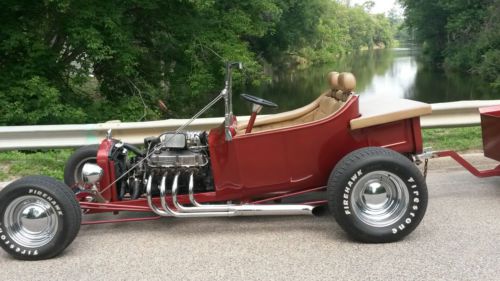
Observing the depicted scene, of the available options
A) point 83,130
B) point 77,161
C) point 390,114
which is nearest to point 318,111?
point 390,114

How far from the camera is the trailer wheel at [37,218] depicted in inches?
146

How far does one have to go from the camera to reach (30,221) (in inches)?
149

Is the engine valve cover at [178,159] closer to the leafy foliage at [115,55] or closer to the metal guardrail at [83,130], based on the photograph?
the metal guardrail at [83,130]

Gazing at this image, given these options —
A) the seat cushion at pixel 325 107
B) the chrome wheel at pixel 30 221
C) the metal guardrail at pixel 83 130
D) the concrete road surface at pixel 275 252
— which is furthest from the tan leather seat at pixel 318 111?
the chrome wheel at pixel 30 221

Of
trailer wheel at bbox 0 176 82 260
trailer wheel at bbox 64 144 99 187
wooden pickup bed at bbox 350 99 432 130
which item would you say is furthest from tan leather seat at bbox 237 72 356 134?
trailer wheel at bbox 0 176 82 260

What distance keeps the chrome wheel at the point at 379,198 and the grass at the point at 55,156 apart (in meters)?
2.62

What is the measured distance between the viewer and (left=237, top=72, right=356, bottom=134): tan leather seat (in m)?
4.51

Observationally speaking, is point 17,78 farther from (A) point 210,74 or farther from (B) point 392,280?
(B) point 392,280

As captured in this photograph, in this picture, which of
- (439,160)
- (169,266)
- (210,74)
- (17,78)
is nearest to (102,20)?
(17,78)

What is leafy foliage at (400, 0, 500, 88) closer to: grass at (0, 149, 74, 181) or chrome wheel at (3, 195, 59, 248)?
grass at (0, 149, 74, 181)

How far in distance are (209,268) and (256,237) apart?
2.06 ft

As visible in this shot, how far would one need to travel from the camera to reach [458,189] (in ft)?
16.1

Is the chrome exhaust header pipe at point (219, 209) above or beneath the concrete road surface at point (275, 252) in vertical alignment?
above

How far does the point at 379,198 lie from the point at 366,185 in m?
0.15
